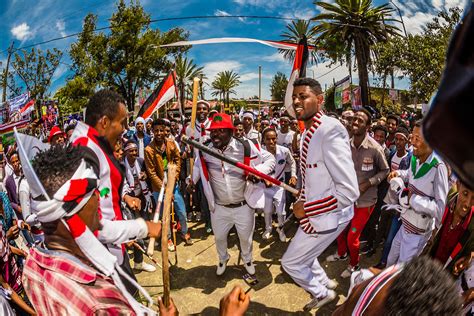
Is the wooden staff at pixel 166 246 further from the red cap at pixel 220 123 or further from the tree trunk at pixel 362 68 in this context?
the tree trunk at pixel 362 68

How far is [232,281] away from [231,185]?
1325mm

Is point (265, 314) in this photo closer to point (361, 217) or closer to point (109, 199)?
point (361, 217)

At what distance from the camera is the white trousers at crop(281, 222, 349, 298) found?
10.1ft

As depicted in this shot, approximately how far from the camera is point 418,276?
1160 millimetres

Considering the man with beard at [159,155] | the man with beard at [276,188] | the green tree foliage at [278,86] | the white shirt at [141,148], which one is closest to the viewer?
the man with beard at [159,155]

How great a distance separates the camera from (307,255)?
10.2 ft

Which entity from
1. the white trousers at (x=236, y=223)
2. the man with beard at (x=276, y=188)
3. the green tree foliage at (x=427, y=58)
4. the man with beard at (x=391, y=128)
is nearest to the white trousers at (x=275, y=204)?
the man with beard at (x=276, y=188)

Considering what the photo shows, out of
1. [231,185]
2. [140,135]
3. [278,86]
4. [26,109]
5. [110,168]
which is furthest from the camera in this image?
[278,86]

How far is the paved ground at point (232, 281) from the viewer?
371 cm

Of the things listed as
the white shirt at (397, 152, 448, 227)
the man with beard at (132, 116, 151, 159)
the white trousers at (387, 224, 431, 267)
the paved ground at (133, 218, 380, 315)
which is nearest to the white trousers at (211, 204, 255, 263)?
the paved ground at (133, 218, 380, 315)

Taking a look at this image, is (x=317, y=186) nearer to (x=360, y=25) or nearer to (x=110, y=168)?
(x=110, y=168)

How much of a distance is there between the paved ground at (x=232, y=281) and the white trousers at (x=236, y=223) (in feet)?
1.27

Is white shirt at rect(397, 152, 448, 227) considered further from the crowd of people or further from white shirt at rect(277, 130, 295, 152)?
white shirt at rect(277, 130, 295, 152)

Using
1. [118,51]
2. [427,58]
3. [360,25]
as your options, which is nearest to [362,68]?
[360,25]
